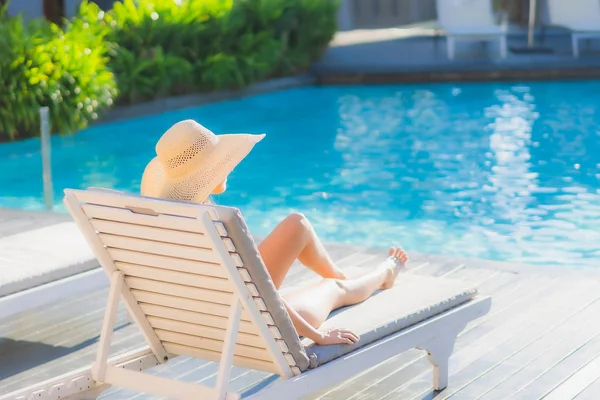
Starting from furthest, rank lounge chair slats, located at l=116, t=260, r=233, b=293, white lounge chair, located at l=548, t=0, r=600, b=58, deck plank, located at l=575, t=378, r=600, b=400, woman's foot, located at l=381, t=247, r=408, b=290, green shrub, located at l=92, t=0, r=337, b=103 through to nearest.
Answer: white lounge chair, located at l=548, t=0, r=600, b=58
green shrub, located at l=92, t=0, r=337, b=103
woman's foot, located at l=381, t=247, r=408, b=290
deck plank, located at l=575, t=378, r=600, b=400
lounge chair slats, located at l=116, t=260, r=233, b=293

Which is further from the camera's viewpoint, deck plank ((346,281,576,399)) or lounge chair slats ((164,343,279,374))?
deck plank ((346,281,576,399))

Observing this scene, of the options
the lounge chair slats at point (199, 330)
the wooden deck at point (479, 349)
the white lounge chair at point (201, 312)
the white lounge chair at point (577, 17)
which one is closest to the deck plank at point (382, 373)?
the wooden deck at point (479, 349)

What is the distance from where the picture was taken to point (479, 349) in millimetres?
4582

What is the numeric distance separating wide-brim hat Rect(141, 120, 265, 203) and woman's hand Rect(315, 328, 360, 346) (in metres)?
0.62

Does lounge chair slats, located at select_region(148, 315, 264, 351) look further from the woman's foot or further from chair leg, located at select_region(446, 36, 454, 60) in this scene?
chair leg, located at select_region(446, 36, 454, 60)

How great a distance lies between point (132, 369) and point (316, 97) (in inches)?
483

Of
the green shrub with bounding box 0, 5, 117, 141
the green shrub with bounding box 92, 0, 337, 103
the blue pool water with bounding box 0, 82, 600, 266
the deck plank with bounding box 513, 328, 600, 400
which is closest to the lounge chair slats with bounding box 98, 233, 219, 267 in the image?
the deck plank with bounding box 513, 328, 600, 400

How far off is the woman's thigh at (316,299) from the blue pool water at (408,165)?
3.71 meters

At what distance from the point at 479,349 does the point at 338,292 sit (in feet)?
3.09

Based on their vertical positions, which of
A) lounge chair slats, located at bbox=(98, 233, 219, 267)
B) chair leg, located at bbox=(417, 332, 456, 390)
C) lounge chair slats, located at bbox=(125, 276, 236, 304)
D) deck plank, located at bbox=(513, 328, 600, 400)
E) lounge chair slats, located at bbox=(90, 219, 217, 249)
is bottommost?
deck plank, located at bbox=(513, 328, 600, 400)

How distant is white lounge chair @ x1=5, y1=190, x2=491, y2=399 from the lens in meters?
3.23

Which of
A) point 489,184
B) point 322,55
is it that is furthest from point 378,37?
point 489,184

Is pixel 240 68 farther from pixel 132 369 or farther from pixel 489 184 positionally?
pixel 132 369

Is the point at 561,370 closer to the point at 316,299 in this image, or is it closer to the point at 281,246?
the point at 316,299
